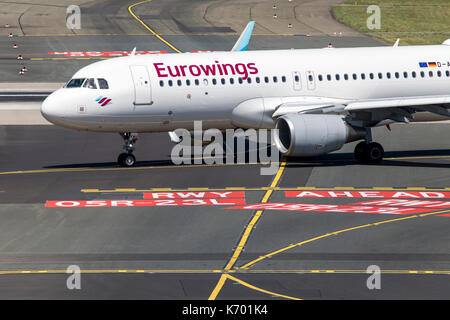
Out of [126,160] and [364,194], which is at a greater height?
[126,160]

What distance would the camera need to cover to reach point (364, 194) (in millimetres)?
36844

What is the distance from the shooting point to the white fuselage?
41.3m

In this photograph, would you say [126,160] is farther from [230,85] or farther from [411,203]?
[411,203]

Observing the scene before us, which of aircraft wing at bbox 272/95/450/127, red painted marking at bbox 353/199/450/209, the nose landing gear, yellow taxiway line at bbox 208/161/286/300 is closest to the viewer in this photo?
yellow taxiway line at bbox 208/161/286/300

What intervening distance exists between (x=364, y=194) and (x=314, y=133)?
4.80 metres

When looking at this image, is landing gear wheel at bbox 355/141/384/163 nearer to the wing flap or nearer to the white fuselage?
the wing flap

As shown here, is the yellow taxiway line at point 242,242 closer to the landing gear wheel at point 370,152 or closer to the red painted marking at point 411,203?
the red painted marking at point 411,203

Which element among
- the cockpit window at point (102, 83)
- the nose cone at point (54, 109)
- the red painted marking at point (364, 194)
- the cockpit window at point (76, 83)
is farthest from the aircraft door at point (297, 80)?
the nose cone at point (54, 109)

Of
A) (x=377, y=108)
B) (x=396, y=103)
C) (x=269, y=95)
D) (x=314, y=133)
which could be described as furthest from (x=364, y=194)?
(x=269, y=95)

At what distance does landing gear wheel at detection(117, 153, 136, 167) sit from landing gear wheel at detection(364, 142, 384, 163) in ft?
33.5

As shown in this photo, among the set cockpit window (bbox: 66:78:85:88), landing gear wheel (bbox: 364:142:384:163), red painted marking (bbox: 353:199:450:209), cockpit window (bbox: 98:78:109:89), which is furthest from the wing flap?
cockpit window (bbox: 66:78:85:88)

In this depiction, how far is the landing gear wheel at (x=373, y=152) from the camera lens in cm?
4309
